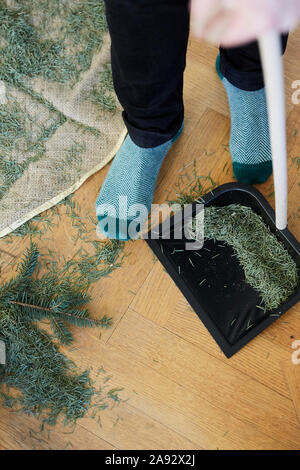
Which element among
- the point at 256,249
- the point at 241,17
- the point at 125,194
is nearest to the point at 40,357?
the point at 125,194

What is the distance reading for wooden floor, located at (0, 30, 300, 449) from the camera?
81 centimetres

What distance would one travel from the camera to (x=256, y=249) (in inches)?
32.7

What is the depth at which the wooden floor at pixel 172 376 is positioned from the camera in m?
0.81

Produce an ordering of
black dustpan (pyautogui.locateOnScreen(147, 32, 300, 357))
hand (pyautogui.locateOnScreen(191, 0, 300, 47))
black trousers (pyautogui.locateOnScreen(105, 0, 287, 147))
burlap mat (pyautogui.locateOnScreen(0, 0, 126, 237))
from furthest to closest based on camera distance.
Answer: burlap mat (pyautogui.locateOnScreen(0, 0, 126, 237))
black dustpan (pyautogui.locateOnScreen(147, 32, 300, 357))
black trousers (pyautogui.locateOnScreen(105, 0, 287, 147))
hand (pyautogui.locateOnScreen(191, 0, 300, 47))

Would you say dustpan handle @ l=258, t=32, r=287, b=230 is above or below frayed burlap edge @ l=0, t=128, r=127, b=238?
above

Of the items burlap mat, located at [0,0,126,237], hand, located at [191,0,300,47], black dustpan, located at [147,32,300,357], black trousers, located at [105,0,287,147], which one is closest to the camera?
hand, located at [191,0,300,47]

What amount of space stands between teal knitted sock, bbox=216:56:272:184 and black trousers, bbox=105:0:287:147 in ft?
0.12

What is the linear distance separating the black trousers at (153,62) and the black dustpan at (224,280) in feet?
0.62

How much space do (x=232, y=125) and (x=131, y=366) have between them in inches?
21.0

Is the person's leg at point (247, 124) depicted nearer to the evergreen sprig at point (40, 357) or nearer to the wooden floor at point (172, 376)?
the wooden floor at point (172, 376)

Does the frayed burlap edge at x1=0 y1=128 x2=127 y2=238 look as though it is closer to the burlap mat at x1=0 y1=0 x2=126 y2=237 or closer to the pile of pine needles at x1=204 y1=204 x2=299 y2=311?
the burlap mat at x1=0 y1=0 x2=126 y2=237

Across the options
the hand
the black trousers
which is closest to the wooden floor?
the black trousers

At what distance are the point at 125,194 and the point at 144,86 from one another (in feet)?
0.92

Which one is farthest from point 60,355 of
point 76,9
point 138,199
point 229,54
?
point 76,9
